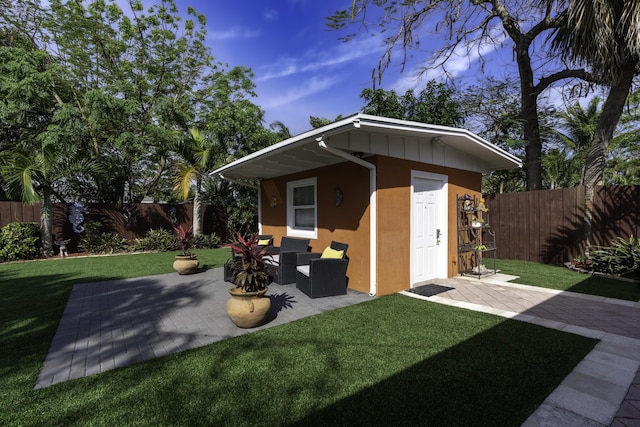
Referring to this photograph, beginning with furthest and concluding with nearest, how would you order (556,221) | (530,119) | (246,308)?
(530,119) < (556,221) < (246,308)

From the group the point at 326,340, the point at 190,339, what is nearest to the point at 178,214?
the point at 190,339

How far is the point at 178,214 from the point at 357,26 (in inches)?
408

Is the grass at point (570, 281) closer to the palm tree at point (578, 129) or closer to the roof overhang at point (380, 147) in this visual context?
the roof overhang at point (380, 147)

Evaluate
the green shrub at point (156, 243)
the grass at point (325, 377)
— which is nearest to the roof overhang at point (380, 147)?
the grass at point (325, 377)

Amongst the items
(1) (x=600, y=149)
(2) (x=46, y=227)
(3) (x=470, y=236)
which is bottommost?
(3) (x=470, y=236)

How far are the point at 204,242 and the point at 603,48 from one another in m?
12.9

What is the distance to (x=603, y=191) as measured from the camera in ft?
22.8

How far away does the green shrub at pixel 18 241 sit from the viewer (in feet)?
29.9

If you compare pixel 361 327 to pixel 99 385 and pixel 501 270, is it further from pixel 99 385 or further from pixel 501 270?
pixel 501 270

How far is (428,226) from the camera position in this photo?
6258mm

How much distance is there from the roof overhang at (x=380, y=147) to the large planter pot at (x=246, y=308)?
2.47 m

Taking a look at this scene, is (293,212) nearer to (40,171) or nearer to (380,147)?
(380,147)

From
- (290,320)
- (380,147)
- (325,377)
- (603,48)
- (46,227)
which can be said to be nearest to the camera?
(325,377)

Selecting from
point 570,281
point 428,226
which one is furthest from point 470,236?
point 570,281
